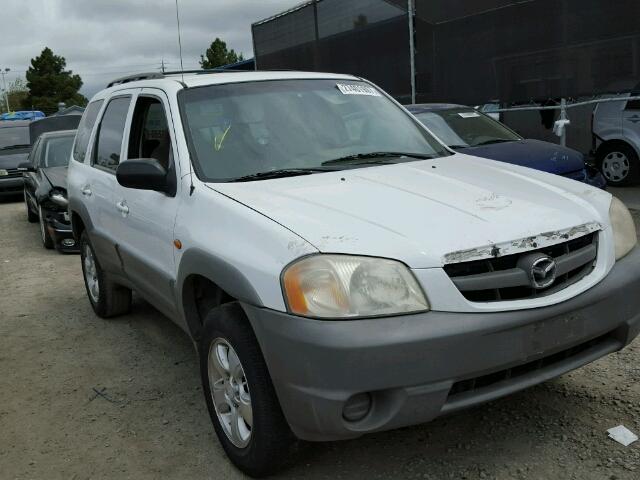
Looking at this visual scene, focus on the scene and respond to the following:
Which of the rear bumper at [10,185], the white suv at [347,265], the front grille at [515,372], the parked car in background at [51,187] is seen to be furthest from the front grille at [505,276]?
the rear bumper at [10,185]

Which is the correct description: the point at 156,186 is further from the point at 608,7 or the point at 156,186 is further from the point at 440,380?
the point at 608,7

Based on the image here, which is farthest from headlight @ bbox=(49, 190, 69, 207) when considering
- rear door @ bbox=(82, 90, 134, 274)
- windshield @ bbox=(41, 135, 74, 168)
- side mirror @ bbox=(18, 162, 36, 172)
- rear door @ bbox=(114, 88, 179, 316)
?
rear door @ bbox=(114, 88, 179, 316)

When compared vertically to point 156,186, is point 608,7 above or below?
above

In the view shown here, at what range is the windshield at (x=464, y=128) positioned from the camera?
7333 millimetres

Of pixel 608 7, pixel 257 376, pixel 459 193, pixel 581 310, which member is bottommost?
pixel 257 376

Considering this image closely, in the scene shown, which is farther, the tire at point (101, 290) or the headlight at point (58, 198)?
the headlight at point (58, 198)

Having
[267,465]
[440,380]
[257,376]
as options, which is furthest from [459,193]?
[267,465]

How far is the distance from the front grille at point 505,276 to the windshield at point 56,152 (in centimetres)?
839

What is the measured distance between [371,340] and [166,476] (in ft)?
4.28

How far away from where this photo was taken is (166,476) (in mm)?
2961

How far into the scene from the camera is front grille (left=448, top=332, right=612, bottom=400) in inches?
98.6

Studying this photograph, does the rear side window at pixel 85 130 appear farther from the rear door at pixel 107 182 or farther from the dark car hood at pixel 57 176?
the dark car hood at pixel 57 176

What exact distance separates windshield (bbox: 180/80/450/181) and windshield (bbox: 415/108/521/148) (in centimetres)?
337

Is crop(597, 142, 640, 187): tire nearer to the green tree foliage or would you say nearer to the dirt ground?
the dirt ground
